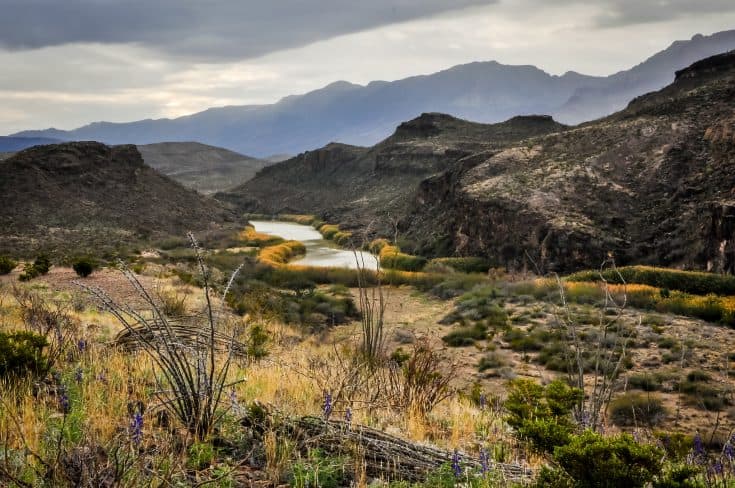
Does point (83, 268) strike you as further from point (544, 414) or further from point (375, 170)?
point (375, 170)

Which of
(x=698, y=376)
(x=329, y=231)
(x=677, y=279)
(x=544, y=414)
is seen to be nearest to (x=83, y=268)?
(x=544, y=414)

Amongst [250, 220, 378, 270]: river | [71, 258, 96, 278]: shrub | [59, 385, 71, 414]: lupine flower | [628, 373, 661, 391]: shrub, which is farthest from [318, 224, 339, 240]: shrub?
[59, 385, 71, 414]: lupine flower

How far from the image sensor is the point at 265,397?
15.0 feet

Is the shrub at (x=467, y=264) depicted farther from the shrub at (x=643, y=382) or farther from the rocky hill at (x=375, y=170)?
the shrub at (x=643, y=382)

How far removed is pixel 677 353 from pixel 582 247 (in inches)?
768

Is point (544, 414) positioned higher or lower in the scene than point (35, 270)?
higher

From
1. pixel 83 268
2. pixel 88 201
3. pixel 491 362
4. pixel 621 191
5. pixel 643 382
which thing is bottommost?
pixel 491 362

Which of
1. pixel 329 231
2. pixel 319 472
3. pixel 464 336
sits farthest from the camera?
pixel 329 231

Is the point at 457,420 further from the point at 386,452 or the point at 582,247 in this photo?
the point at 582,247

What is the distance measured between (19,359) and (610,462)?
484 cm

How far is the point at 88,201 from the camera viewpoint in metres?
60.3

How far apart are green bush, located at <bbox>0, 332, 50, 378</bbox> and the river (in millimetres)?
23226

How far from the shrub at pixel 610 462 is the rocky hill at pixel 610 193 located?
93.8 feet

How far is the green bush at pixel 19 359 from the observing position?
4661 millimetres
